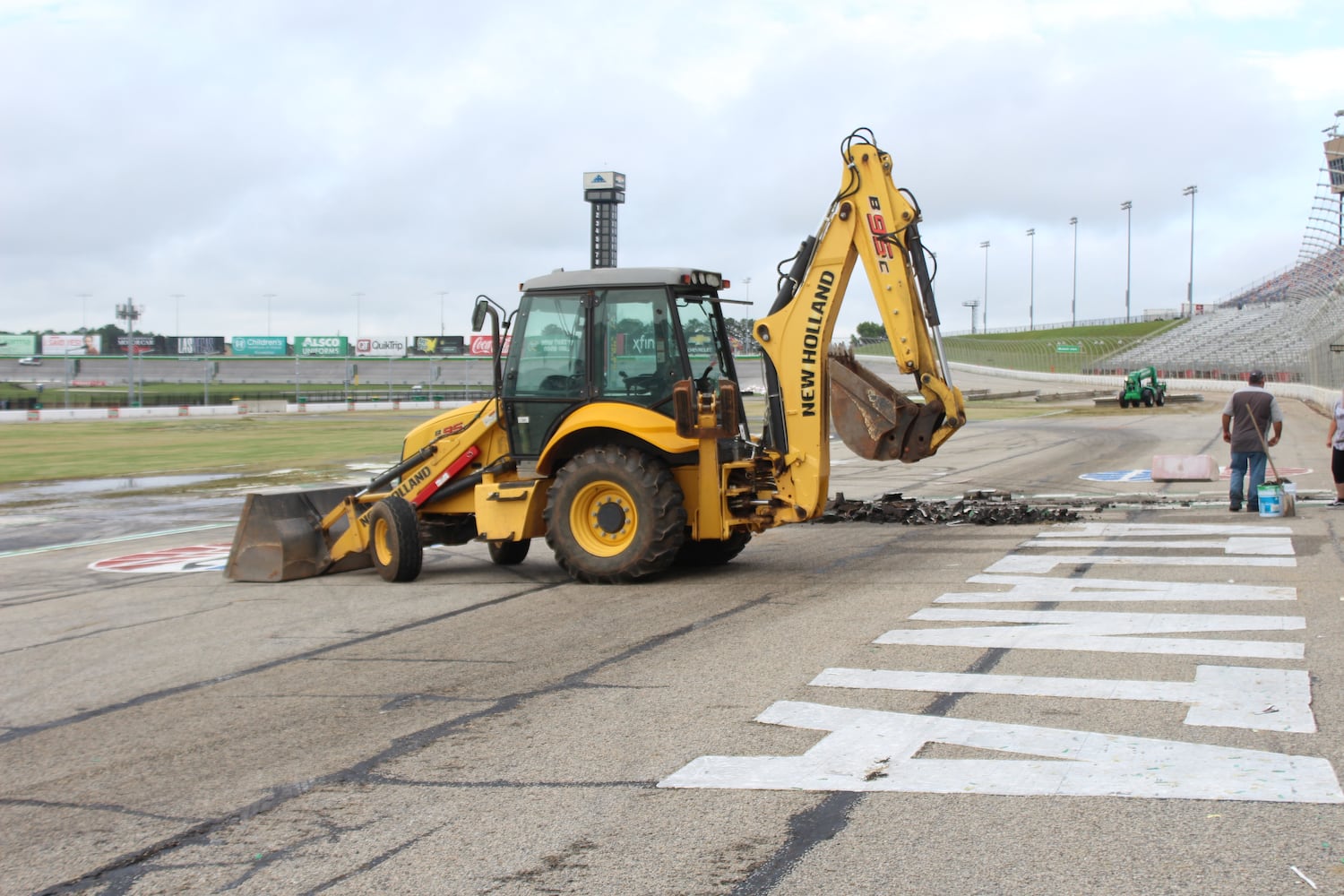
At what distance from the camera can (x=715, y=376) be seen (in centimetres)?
1052

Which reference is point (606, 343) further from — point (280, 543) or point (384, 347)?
point (384, 347)

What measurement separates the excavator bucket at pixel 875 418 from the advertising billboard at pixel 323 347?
4303 inches

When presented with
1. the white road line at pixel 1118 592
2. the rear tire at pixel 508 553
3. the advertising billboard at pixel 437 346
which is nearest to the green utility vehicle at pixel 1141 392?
the rear tire at pixel 508 553

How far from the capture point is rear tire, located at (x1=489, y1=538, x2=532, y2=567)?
11703 millimetres

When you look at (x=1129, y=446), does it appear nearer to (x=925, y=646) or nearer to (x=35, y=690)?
(x=925, y=646)

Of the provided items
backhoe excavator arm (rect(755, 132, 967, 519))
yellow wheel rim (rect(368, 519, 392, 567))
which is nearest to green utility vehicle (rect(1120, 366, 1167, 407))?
backhoe excavator arm (rect(755, 132, 967, 519))

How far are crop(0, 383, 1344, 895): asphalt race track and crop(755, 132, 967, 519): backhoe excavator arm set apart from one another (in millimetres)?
1246

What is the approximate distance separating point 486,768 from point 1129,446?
2374 centimetres

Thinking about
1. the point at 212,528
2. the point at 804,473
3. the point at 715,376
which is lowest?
the point at 212,528

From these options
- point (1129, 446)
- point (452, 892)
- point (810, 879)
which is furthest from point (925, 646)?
point (1129, 446)

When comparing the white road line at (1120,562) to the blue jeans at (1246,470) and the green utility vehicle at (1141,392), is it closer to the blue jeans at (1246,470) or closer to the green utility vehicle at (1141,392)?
the blue jeans at (1246,470)

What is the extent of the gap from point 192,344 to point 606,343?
110 metres

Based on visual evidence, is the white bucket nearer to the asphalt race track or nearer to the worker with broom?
the worker with broom

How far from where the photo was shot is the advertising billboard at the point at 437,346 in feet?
391
